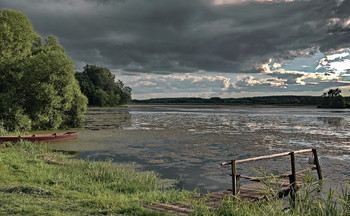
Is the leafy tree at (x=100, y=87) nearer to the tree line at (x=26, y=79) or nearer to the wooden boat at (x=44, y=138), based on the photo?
the tree line at (x=26, y=79)

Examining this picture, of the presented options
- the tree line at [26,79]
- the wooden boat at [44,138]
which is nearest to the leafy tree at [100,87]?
the tree line at [26,79]

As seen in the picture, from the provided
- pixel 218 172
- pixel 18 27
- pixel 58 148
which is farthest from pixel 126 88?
pixel 218 172

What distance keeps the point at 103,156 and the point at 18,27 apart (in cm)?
2372

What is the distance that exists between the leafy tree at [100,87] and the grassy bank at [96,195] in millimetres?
120987

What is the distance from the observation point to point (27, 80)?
35.7 metres

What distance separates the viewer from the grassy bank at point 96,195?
28.1 feet

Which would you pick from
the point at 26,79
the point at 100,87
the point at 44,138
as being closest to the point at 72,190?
the point at 44,138

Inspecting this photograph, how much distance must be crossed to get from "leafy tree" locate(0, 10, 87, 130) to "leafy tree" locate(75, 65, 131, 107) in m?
96.1

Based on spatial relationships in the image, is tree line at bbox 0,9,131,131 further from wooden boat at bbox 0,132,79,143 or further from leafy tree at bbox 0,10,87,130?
wooden boat at bbox 0,132,79,143

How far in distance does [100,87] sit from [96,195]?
5525 inches

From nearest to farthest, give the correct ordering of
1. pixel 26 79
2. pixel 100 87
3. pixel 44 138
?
pixel 44 138
pixel 26 79
pixel 100 87

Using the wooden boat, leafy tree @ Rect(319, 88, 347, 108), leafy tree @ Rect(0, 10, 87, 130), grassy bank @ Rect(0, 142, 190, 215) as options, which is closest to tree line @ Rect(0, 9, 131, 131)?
leafy tree @ Rect(0, 10, 87, 130)

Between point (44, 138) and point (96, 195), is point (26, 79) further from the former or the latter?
point (96, 195)

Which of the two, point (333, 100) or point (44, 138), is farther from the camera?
point (333, 100)
